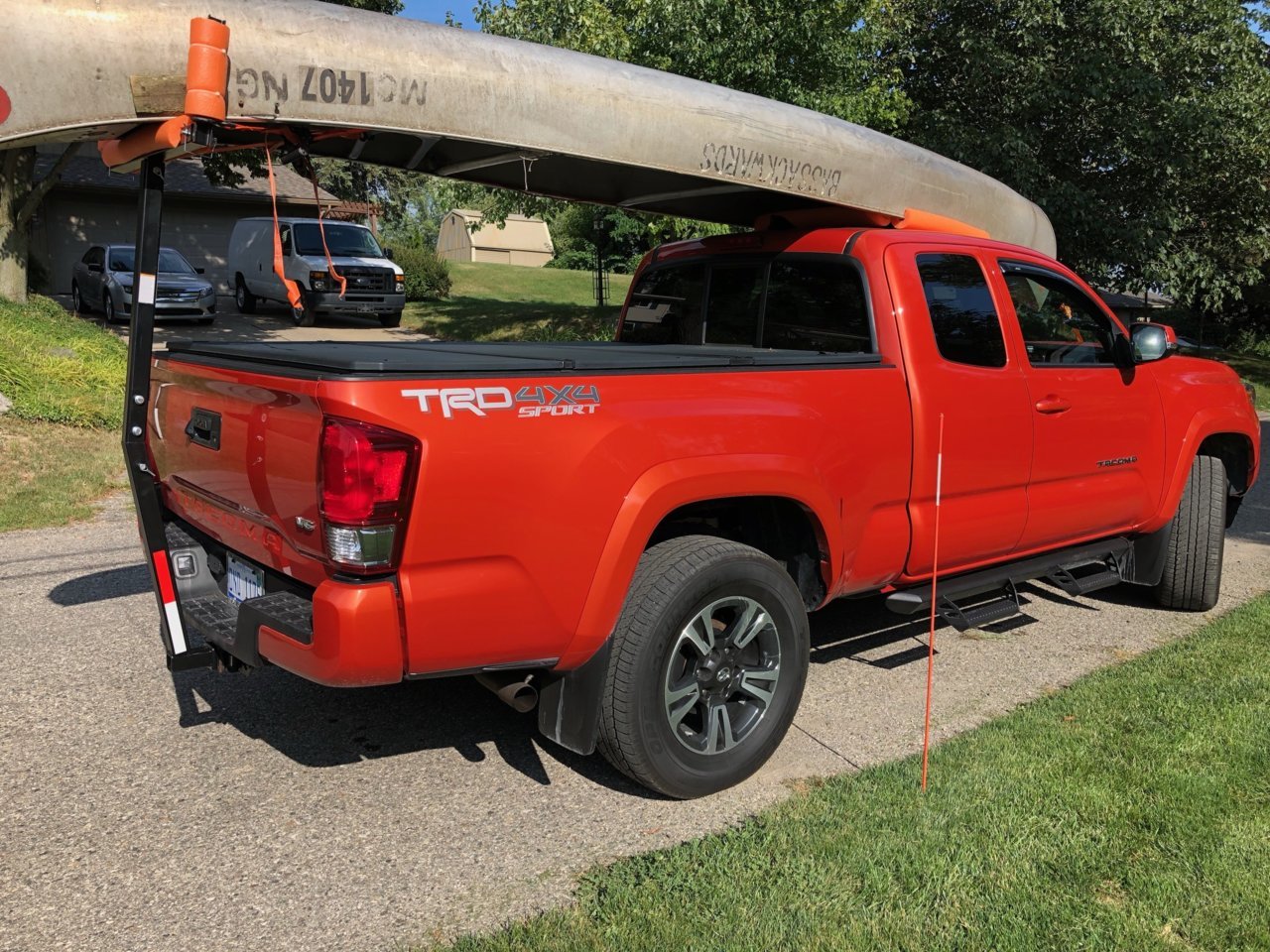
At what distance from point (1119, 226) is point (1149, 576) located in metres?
14.5

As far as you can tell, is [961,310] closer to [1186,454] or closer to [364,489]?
[1186,454]

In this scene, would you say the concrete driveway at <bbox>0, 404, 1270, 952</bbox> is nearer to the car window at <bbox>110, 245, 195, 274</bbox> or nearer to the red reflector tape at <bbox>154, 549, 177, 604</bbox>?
the red reflector tape at <bbox>154, 549, 177, 604</bbox>

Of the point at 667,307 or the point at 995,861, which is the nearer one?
the point at 995,861

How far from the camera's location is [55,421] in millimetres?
10172

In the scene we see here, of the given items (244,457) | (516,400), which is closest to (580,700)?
(516,400)

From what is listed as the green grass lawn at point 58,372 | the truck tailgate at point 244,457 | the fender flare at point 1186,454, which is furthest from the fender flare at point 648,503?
the green grass lawn at point 58,372

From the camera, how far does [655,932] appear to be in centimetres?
284

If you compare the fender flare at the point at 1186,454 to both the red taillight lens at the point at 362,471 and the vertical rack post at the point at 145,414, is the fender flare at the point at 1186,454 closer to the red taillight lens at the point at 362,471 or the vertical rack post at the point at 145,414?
the red taillight lens at the point at 362,471

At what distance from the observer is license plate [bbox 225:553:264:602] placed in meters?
3.49

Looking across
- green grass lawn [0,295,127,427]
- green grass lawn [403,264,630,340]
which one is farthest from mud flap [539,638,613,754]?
green grass lawn [403,264,630,340]

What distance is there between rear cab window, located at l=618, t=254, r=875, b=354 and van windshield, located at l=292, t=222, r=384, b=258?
14.7 metres

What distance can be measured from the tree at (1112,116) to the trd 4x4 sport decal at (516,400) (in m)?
15.9

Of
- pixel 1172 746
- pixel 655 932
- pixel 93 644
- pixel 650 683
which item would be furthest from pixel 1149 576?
pixel 93 644

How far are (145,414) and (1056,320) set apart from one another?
13.7 ft
